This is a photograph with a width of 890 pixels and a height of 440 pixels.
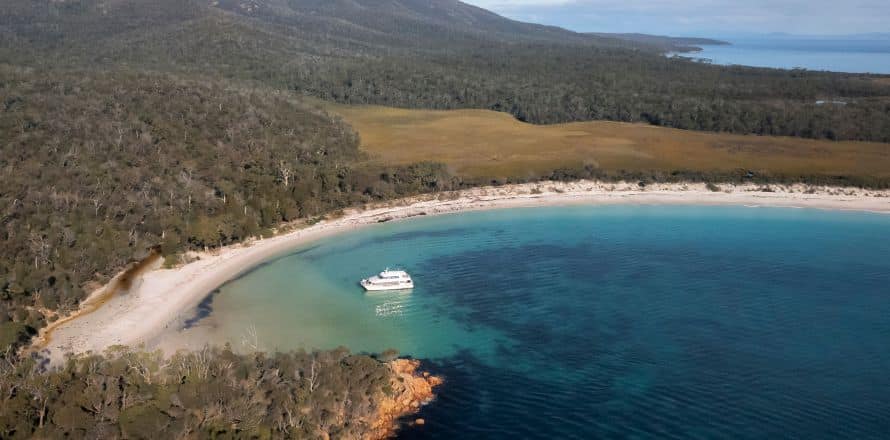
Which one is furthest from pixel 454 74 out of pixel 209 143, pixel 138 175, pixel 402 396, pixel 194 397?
pixel 194 397

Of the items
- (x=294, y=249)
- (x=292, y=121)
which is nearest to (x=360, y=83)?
(x=292, y=121)

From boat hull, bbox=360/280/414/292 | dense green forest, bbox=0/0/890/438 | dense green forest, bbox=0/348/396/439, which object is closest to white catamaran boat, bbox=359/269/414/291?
boat hull, bbox=360/280/414/292

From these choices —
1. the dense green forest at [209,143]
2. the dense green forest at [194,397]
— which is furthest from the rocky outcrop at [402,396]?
the dense green forest at [209,143]

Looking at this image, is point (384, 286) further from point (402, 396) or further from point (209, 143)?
point (209, 143)

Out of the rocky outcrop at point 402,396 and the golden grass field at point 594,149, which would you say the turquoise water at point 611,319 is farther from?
the golden grass field at point 594,149

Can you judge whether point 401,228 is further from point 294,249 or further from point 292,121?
point 292,121
